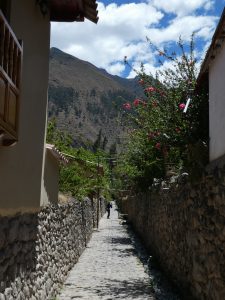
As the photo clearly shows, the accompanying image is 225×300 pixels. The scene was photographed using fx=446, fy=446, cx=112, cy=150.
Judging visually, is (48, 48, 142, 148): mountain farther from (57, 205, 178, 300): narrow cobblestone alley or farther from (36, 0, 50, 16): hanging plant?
(36, 0, 50, 16): hanging plant

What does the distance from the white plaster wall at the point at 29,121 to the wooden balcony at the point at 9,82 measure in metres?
0.50

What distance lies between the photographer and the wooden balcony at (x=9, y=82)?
175 inches

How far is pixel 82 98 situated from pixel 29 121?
407ft

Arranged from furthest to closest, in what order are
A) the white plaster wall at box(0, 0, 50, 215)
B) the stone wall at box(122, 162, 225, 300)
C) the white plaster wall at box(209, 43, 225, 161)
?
the white plaster wall at box(209, 43, 225, 161), the stone wall at box(122, 162, 225, 300), the white plaster wall at box(0, 0, 50, 215)

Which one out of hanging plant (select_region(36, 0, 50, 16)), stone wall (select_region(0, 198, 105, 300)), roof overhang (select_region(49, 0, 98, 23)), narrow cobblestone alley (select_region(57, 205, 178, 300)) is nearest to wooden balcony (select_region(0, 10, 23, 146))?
stone wall (select_region(0, 198, 105, 300))

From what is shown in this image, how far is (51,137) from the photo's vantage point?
1405cm

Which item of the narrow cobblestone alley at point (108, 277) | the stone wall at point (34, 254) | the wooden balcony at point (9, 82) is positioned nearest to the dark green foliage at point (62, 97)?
the narrow cobblestone alley at point (108, 277)

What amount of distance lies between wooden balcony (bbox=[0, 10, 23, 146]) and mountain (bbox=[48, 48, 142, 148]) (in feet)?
269

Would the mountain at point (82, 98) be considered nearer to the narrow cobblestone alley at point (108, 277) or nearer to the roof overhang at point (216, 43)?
the narrow cobblestone alley at point (108, 277)

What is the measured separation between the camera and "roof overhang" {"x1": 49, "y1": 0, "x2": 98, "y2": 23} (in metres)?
7.01

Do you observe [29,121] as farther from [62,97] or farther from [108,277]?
[62,97]

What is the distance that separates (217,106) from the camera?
783cm

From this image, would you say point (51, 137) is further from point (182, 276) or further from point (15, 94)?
point (15, 94)

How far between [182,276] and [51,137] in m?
6.37
